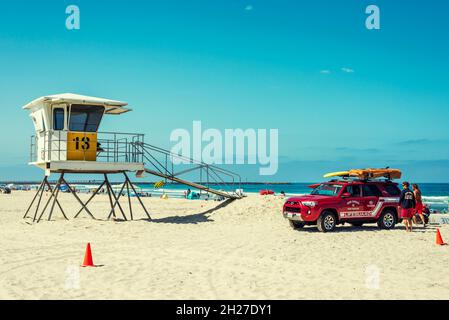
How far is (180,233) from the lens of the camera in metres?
19.8

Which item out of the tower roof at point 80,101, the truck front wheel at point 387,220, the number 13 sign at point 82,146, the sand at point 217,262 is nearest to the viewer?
the sand at point 217,262

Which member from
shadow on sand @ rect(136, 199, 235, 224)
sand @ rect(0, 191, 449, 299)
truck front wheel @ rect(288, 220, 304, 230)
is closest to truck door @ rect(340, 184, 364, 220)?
sand @ rect(0, 191, 449, 299)

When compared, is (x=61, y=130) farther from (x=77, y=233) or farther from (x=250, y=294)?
(x=250, y=294)

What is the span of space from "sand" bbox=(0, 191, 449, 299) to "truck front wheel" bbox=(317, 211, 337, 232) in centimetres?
45

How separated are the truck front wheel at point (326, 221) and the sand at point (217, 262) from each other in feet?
1.47

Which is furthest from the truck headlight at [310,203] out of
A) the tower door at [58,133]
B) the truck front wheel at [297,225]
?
the tower door at [58,133]

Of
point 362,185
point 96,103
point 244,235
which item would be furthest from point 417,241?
point 96,103

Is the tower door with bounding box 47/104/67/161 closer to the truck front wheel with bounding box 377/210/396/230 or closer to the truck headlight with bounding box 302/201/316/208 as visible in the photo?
the truck headlight with bounding box 302/201/316/208

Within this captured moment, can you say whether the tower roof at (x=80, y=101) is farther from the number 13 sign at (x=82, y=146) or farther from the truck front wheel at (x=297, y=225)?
the truck front wheel at (x=297, y=225)

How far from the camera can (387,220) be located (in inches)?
821

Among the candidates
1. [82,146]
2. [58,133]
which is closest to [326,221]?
[82,146]

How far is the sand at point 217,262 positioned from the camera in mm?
9688

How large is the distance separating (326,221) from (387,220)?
3.11 metres
